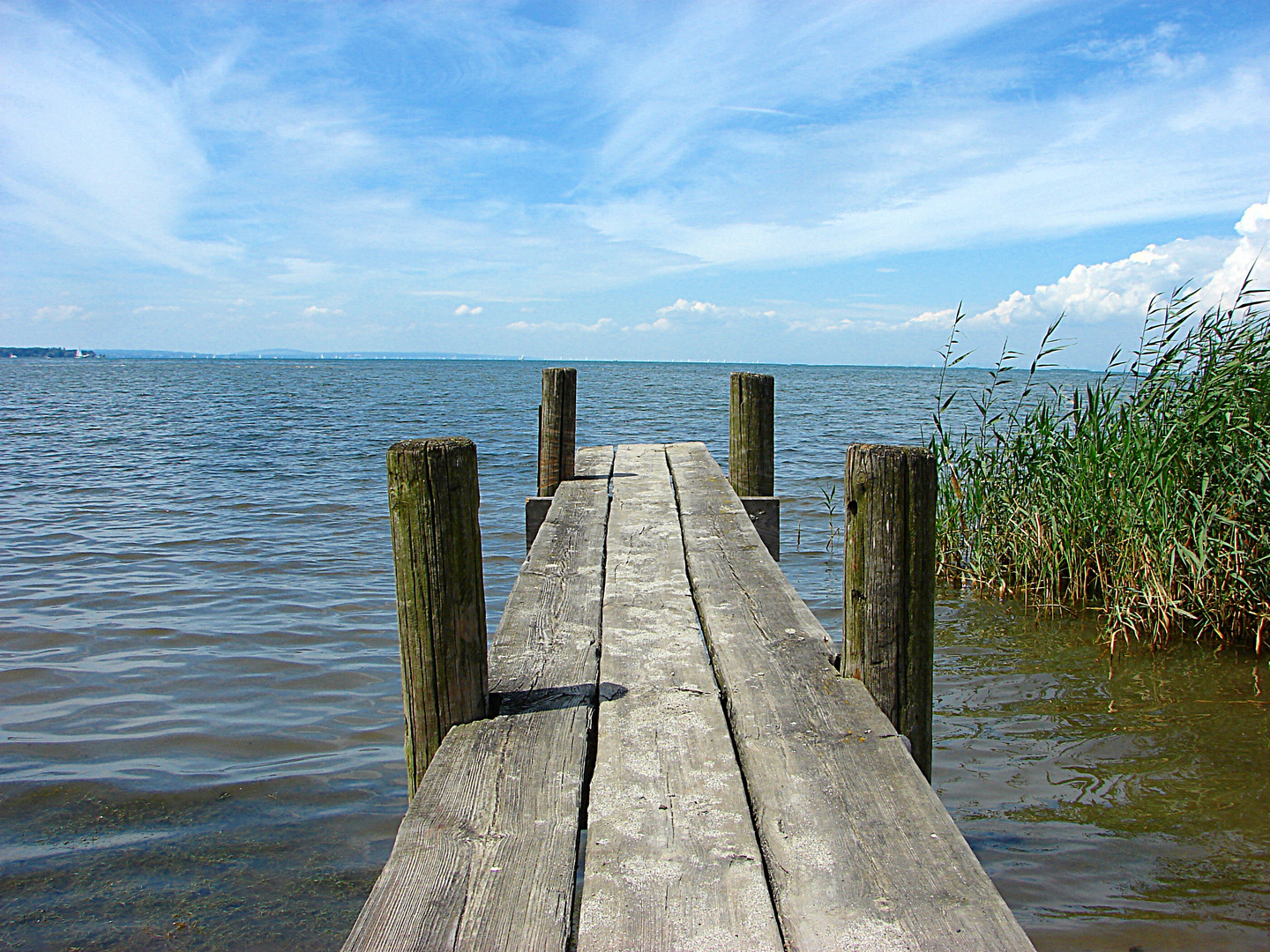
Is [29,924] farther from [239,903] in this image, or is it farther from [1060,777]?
[1060,777]

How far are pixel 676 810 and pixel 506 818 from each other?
0.42 metres

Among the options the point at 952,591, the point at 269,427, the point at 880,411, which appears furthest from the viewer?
the point at 880,411

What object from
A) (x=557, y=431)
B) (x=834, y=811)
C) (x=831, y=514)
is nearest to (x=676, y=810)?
(x=834, y=811)

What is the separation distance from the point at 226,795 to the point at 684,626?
2.54 metres

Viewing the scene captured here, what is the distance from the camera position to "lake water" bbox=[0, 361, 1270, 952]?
323cm

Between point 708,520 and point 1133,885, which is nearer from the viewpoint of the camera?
point 1133,885

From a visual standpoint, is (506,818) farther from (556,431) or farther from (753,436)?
(556,431)

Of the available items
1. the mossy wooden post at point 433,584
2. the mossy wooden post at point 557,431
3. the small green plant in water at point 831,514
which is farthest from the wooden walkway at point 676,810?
the small green plant in water at point 831,514

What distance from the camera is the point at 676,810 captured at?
2014mm

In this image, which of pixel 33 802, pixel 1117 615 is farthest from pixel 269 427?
pixel 1117 615

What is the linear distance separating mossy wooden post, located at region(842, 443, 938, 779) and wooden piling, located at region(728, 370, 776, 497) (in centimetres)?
343

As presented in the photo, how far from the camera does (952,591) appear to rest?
23.4 feet

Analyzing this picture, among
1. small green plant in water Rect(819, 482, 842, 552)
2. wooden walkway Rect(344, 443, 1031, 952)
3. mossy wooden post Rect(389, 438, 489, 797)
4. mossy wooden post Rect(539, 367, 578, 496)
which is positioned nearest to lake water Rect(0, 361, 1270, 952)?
small green plant in water Rect(819, 482, 842, 552)

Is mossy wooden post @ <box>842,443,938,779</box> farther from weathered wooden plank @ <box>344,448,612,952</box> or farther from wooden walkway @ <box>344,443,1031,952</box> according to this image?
weathered wooden plank @ <box>344,448,612,952</box>
